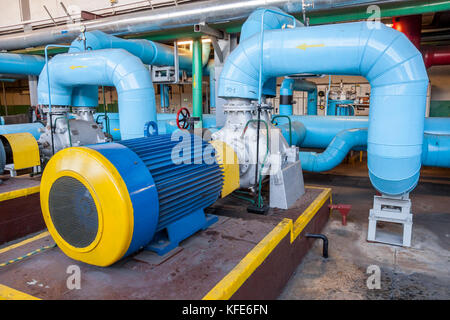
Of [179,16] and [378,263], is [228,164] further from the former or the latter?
[179,16]

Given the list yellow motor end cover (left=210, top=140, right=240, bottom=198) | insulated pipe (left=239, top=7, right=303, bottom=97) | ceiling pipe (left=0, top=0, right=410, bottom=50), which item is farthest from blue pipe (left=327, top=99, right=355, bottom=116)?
yellow motor end cover (left=210, top=140, right=240, bottom=198)

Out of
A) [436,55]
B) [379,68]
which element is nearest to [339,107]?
[436,55]

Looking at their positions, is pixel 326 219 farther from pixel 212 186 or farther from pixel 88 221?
pixel 88 221

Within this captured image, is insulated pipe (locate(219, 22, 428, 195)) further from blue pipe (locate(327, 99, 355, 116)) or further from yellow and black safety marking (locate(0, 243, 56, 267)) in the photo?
blue pipe (locate(327, 99, 355, 116))

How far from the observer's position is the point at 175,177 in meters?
1.76

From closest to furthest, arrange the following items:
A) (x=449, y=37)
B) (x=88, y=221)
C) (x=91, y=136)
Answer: (x=88, y=221) → (x=91, y=136) → (x=449, y=37)

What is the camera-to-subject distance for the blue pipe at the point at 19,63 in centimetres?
722

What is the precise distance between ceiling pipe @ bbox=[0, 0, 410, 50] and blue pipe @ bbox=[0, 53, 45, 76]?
70 centimetres

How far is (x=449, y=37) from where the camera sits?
797 centimetres

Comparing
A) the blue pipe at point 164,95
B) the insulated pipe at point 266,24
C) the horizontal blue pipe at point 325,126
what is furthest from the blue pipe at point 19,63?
the insulated pipe at point 266,24

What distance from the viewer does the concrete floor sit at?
2.19 m

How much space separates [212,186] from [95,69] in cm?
239
